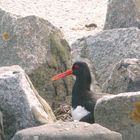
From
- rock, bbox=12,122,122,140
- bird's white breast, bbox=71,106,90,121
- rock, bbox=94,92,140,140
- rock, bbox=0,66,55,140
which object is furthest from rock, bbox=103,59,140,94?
rock, bbox=12,122,122,140

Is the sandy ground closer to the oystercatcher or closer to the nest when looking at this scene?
the nest

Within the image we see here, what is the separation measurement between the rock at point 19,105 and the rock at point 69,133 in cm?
153

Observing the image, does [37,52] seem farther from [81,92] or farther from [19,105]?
[19,105]

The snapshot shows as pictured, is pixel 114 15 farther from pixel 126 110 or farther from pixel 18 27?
pixel 126 110

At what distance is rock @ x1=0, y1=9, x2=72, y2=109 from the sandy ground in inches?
139

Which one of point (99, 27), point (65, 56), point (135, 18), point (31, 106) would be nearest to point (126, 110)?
point (31, 106)

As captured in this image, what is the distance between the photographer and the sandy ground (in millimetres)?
13906

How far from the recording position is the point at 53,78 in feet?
29.2

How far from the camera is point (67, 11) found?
15523mm

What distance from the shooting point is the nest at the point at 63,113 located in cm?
904

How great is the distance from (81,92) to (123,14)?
281cm

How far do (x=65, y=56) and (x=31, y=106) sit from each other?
2.30 metres

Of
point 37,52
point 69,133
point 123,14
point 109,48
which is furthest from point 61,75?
point 69,133

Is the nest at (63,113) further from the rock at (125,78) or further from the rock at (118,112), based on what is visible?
the rock at (118,112)
